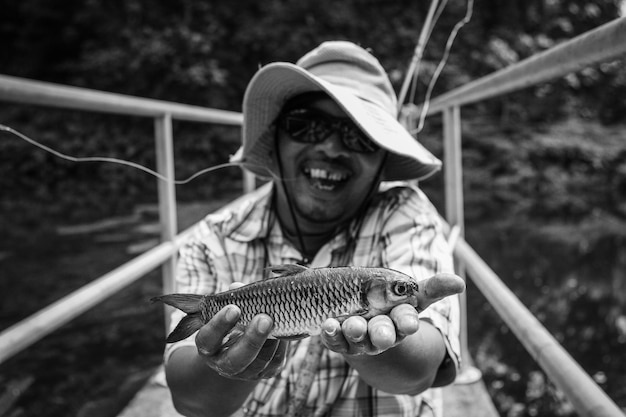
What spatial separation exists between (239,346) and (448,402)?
1.45m

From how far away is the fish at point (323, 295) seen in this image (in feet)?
2.53

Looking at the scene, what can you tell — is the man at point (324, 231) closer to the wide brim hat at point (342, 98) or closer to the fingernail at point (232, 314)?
the wide brim hat at point (342, 98)

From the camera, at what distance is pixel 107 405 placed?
307 cm

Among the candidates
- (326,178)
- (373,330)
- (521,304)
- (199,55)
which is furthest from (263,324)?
(199,55)

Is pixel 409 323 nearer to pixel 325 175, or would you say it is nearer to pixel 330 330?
pixel 330 330

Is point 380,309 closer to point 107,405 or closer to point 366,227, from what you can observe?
point 366,227

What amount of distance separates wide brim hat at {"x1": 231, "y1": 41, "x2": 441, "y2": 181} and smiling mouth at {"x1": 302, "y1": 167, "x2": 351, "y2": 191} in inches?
3.5

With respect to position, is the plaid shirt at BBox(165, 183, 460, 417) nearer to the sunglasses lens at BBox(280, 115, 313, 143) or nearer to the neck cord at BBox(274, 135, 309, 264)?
the neck cord at BBox(274, 135, 309, 264)

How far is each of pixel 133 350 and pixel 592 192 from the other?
24.1ft

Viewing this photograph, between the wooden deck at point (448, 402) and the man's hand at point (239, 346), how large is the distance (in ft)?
3.53

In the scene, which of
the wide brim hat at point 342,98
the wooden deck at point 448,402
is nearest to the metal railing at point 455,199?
the wide brim hat at point 342,98

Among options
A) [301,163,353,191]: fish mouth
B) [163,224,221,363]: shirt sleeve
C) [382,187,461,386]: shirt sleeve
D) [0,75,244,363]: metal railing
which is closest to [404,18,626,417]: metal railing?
[382,187,461,386]: shirt sleeve

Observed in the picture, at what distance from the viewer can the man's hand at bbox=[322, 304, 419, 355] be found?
0.75 m

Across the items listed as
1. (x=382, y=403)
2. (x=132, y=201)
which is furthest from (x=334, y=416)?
(x=132, y=201)
